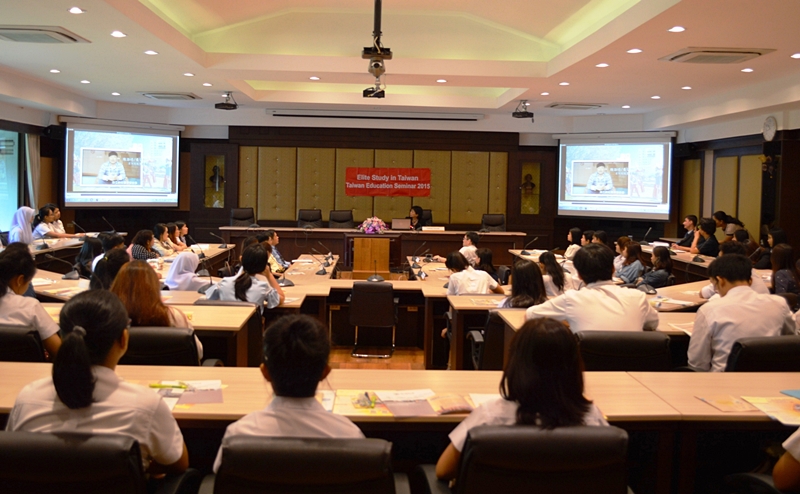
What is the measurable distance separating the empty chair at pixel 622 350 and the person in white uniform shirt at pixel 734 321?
294mm

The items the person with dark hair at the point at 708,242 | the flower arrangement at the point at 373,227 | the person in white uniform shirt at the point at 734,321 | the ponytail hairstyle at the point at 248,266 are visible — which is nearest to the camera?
the person in white uniform shirt at the point at 734,321

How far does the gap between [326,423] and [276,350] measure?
247 mm

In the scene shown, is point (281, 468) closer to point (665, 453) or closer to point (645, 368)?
point (665, 453)

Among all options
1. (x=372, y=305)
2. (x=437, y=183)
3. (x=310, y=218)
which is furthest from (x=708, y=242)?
(x=310, y=218)

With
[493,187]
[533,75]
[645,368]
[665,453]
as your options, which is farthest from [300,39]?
[665,453]

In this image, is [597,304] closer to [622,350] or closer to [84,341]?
[622,350]

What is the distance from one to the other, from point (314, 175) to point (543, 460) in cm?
1232

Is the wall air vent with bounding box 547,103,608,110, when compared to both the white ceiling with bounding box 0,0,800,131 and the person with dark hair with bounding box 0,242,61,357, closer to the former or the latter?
the white ceiling with bounding box 0,0,800,131

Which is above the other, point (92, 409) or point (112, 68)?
point (112, 68)

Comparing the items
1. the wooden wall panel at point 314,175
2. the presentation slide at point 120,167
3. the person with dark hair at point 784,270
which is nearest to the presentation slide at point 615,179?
the wooden wall panel at point 314,175

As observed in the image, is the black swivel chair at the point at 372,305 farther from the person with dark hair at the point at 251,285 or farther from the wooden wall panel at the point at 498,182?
the wooden wall panel at the point at 498,182

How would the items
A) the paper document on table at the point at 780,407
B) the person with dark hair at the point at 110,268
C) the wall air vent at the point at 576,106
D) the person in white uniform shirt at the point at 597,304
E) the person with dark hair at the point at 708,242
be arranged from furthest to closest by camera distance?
the wall air vent at the point at 576,106 → the person with dark hair at the point at 708,242 → the person with dark hair at the point at 110,268 → the person in white uniform shirt at the point at 597,304 → the paper document on table at the point at 780,407

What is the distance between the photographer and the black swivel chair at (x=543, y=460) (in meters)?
1.80

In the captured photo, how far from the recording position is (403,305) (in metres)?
7.11
